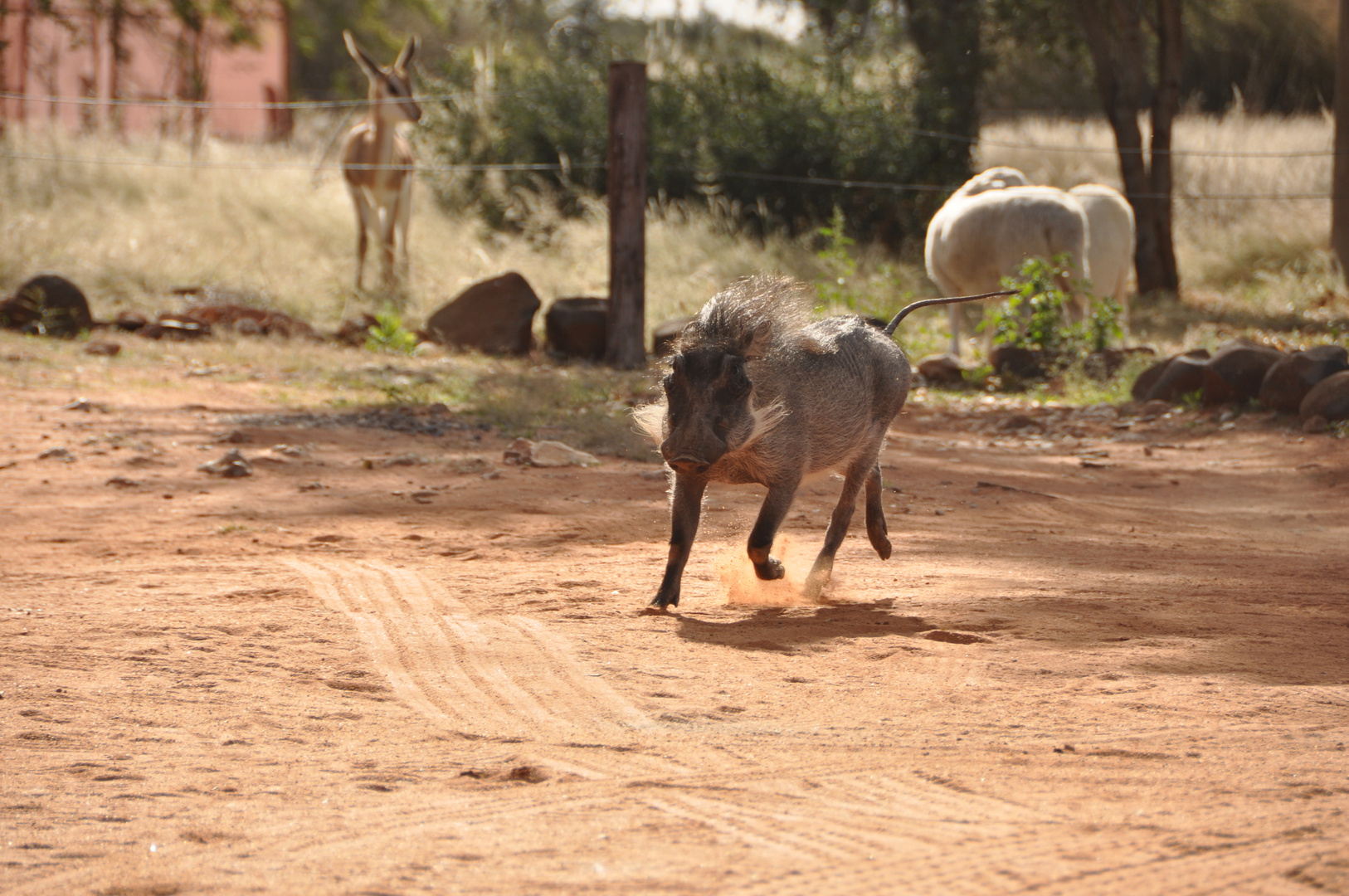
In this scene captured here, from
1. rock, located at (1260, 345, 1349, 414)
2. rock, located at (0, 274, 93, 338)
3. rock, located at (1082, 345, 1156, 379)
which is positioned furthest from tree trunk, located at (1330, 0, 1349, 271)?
rock, located at (0, 274, 93, 338)

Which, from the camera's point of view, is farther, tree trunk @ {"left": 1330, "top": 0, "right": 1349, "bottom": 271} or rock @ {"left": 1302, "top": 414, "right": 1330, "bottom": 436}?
tree trunk @ {"left": 1330, "top": 0, "right": 1349, "bottom": 271}

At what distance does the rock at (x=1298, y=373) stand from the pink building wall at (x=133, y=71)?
573 inches

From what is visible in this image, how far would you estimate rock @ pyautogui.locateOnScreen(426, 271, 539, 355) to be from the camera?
11.7m

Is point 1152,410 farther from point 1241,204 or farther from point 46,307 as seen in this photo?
point 1241,204

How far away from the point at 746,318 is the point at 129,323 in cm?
870

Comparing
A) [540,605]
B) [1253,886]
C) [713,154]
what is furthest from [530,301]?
[1253,886]

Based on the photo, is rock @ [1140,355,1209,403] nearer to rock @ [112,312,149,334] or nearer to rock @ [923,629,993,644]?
rock @ [923,629,993,644]

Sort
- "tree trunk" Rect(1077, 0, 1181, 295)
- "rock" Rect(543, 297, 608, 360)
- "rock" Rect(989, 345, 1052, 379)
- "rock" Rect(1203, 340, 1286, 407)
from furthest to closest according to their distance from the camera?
"tree trunk" Rect(1077, 0, 1181, 295)
"rock" Rect(543, 297, 608, 360)
"rock" Rect(989, 345, 1052, 379)
"rock" Rect(1203, 340, 1286, 407)

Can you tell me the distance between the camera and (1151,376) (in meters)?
9.96

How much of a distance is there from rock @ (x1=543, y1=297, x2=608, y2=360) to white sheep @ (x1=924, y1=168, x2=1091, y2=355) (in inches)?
118

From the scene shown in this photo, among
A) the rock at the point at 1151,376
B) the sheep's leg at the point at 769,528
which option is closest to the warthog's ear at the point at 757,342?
the sheep's leg at the point at 769,528

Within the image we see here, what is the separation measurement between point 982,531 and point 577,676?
276 centimetres

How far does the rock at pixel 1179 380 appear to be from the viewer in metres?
9.59

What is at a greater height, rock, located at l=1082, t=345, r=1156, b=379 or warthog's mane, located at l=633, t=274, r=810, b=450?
warthog's mane, located at l=633, t=274, r=810, b=450
